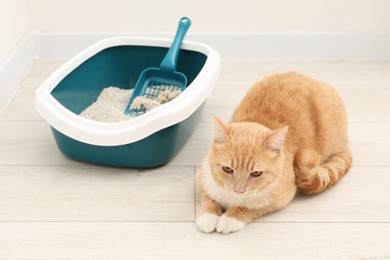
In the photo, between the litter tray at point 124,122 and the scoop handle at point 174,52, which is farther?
the scoop handle at point 174,52

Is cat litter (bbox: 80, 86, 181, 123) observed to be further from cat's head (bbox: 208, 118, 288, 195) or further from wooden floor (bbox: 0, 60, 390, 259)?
cat's head (bbox: 208, 118, 288, 195)

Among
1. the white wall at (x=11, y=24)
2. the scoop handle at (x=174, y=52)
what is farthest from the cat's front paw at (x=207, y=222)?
the white wall at (x=11, y=24)

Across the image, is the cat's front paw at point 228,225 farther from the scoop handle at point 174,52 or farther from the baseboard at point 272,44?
the baseboard at point 272,44

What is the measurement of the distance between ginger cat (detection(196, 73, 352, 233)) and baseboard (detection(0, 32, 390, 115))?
82 cm

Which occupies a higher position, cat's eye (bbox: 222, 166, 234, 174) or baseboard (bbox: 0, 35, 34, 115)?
cat's eye (bbox: 222, 166, 234, 174)

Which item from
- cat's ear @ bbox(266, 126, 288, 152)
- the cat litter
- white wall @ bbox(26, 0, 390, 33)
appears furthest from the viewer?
white wall @ bbox(26, 0, 390, 33)

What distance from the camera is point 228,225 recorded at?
1.23 metres

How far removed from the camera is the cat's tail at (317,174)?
132 centimetres

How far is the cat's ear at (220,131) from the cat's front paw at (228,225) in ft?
0.64

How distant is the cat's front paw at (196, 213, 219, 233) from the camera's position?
1233 mm

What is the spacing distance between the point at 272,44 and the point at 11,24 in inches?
43.4

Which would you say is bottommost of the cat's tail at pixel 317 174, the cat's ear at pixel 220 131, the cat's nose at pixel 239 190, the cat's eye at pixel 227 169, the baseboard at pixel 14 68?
the baseboard at pixel 14 68

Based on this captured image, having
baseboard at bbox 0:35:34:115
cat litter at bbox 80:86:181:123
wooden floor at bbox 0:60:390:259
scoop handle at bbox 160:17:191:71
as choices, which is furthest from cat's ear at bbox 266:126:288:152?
baseboard at bbox 0:35:34:115

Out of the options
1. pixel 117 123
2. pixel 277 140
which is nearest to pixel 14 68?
pixel 117 123
